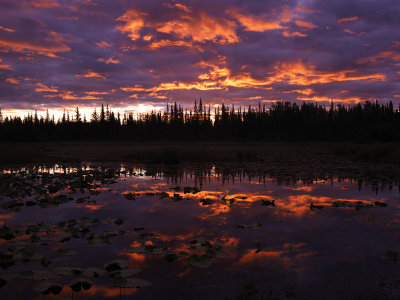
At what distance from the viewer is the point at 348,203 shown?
11.0 metres

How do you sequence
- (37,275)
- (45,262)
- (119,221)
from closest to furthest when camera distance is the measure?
(37,275) < (45,262) < (119,221)

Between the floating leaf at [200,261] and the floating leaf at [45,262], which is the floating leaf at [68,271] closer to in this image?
the floating leaf at [45,262]

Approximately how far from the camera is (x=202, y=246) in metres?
6.61

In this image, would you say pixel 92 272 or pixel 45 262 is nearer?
pixel 92 272

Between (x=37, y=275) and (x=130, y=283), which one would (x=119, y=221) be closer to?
(x=37, y=275)

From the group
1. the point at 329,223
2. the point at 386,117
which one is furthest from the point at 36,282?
the point at 386,117

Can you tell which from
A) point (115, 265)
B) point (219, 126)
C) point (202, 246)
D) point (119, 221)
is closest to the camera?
point (115, 265)

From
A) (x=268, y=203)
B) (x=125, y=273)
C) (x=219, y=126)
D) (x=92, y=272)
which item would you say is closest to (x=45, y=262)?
→ (x=92, y=272)

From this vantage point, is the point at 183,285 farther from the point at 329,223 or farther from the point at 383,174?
the point at 383,174

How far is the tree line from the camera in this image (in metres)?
100

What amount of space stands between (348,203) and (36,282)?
10244 mm

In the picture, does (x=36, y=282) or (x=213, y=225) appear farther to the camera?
(x=213, y=225)

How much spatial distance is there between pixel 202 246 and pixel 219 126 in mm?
116338

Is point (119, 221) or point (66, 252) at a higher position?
point (66, 252)
